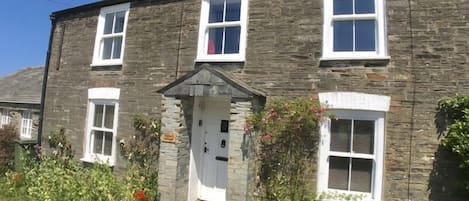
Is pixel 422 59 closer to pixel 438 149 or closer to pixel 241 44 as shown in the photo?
pixel 438 149

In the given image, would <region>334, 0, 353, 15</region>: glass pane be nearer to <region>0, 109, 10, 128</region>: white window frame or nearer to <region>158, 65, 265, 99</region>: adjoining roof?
<region>158, 65, 265, 99</region>: adjoining roof

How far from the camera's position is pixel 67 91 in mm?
11234

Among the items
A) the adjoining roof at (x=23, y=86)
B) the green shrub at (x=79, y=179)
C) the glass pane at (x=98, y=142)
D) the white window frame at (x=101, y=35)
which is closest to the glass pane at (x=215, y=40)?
the green shrub at (x=79, y=179)

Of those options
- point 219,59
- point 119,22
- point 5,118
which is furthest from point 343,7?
point 5,118

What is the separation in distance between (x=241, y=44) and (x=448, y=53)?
3969 millimetres

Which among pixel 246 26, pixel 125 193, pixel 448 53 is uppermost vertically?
pixel 246 26

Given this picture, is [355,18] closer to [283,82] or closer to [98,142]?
[283,82]

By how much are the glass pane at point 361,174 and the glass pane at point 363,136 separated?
0.67 feet

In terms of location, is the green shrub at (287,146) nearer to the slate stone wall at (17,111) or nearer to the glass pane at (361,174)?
the glass pane at (361,174)

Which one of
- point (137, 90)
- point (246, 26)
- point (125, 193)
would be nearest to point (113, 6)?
point (137, 90)

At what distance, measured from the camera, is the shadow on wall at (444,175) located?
21.0 ft

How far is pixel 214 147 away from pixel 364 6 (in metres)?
4.37

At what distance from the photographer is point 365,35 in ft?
23.8

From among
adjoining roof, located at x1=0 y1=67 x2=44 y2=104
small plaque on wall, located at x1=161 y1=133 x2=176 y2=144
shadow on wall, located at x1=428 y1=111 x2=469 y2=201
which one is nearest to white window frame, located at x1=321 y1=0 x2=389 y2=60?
shadow on wall, located at x1=428 y1=111 x2=469 y2=201
